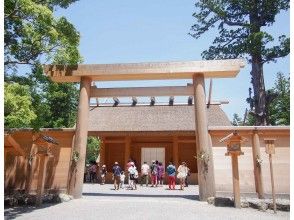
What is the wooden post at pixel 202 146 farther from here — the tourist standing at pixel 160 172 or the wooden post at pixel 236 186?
the tourist standing at pixel 160 172

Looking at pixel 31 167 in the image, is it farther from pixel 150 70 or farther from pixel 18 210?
pixel 150 70

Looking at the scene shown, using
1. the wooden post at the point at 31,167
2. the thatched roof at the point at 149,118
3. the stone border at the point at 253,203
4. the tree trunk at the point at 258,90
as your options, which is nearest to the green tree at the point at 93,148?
the thatched roof at the point at 149,118

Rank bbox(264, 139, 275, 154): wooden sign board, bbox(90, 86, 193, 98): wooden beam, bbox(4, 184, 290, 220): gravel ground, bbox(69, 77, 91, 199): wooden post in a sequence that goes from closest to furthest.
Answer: bbox(4, 184, 290, 220): gravel ground → bbox(264, 139, 275, 154): wooden sign board → bbox(69, 77, 91, 199): wooden post → bbox(90, 86, 193, 98): wooden beam

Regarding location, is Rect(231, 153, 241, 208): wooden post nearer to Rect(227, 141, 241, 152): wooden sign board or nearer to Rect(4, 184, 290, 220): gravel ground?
Rect(227, 141, 241, 152): wooden sign board

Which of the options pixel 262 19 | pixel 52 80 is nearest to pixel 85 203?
pixel 52 80

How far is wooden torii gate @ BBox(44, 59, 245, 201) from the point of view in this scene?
11953 mm

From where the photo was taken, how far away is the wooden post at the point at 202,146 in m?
11.5

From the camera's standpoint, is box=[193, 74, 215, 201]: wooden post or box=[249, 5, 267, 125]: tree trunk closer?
box=[193, 74, 215, 201]: wooden post

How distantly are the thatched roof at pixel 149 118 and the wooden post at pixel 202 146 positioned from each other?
7672mm

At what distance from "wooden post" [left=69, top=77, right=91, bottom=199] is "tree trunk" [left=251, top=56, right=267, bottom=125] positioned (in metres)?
9.91

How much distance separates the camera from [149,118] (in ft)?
72.5

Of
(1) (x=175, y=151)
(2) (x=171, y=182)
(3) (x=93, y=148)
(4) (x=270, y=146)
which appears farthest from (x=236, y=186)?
(3) (x=93, y=148)

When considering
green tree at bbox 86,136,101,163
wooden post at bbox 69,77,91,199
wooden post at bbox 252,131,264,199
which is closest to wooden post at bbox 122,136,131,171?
wooden post at bbox 69,77,91,199

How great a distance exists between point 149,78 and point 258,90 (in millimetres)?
8194
